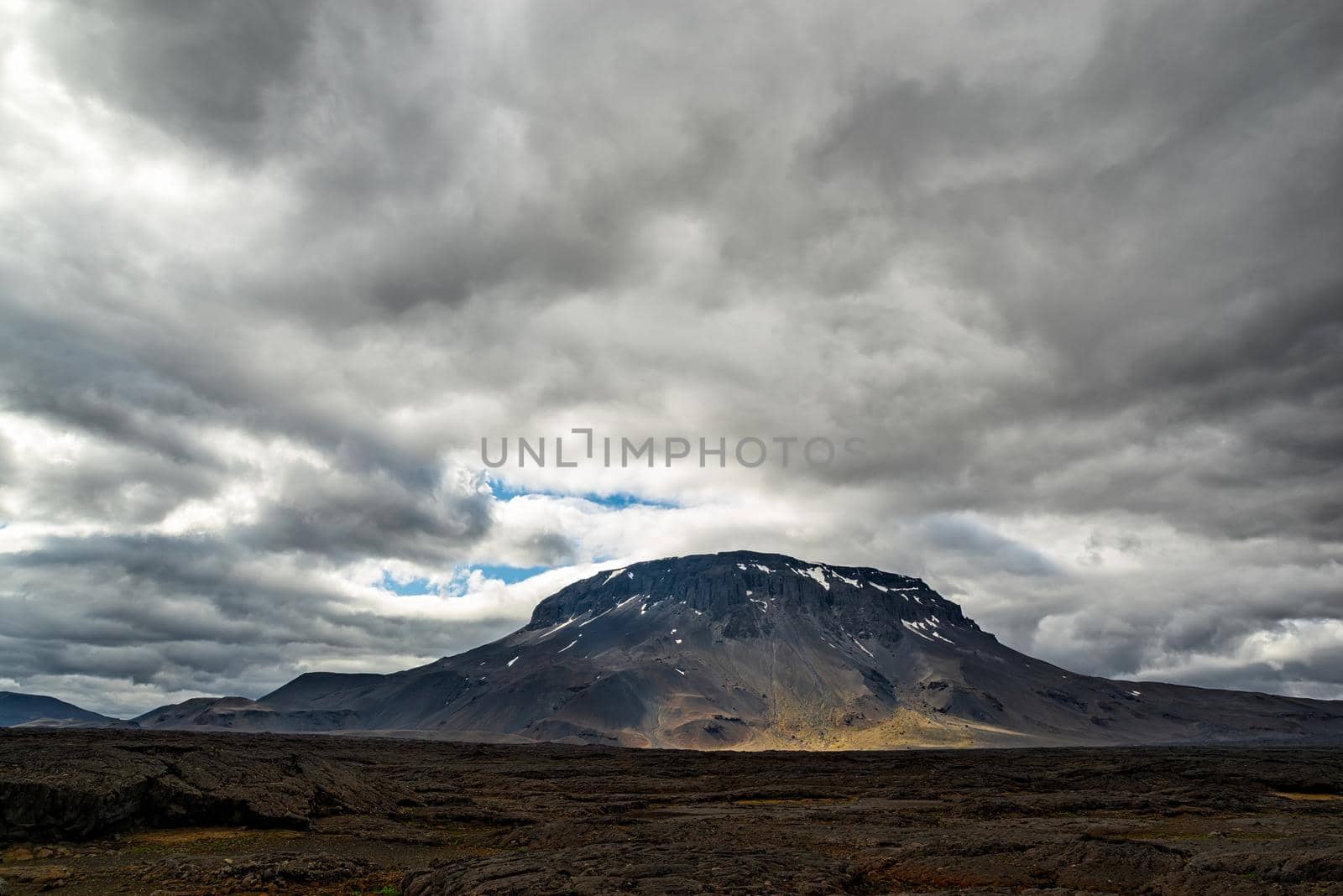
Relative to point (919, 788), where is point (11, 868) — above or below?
above

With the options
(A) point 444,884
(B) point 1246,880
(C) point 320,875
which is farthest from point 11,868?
(B) point 1246,880

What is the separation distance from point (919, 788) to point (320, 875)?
6907 centimetres

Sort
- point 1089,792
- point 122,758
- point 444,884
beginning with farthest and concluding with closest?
1. point 1089,792
2. point 122,758
3. point 444,884

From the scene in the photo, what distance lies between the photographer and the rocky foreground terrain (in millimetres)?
28859

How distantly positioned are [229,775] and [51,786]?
31.4 feet

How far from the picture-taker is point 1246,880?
26.6m

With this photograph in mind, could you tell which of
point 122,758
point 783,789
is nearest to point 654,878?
point 122,758

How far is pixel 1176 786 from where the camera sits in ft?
291

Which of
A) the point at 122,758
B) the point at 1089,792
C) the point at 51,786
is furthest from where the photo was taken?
the point at 1089,792

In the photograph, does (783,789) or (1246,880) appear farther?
(783,789)

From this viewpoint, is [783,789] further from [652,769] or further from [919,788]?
[652,769]

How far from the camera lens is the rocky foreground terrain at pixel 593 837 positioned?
94.7ft

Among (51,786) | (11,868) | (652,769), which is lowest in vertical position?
(652,769)

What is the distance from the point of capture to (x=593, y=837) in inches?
1604
